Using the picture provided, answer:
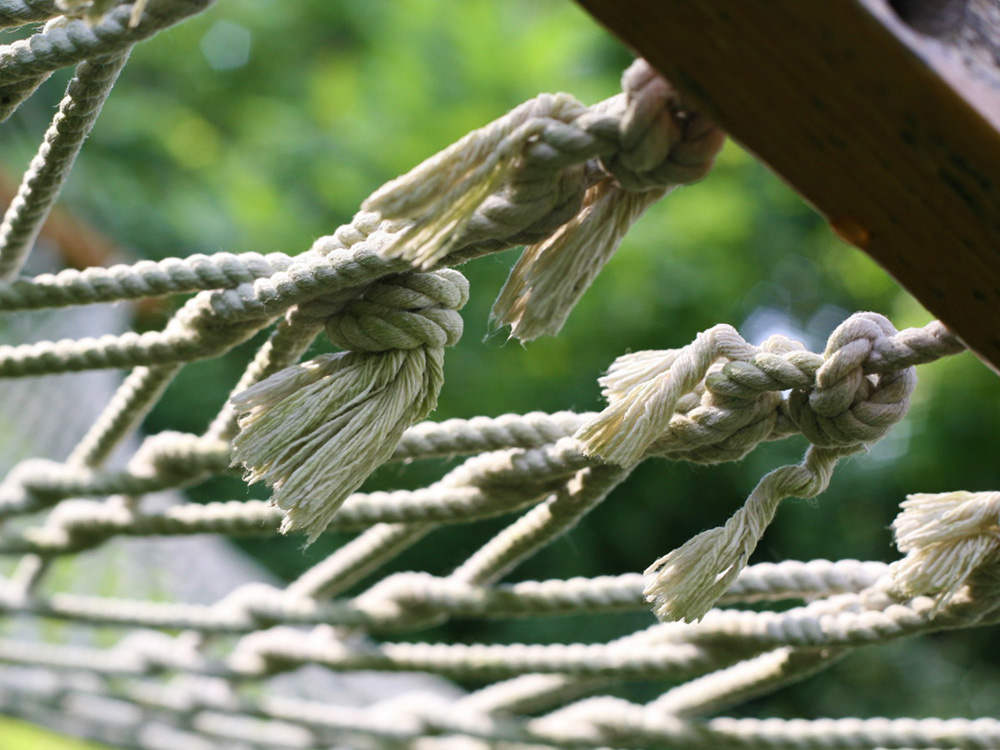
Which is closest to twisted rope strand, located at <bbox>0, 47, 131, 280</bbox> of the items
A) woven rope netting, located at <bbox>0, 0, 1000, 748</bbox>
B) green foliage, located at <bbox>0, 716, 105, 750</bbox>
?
woven rope netting, located at <bbox>0, 0, 1000, 748</bbox>

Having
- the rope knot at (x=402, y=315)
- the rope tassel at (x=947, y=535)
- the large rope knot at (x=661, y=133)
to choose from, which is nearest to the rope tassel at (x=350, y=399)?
the rope knot at (x=402, y=315)

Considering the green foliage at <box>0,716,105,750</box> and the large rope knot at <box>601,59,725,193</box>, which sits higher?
the green foliage at <box>0,716,105,750</box>

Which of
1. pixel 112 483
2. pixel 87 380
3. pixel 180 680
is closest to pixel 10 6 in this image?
pixel 112 483

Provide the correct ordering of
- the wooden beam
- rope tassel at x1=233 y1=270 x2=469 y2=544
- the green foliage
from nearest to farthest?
the wooden beam
rope tassel at x1=233 y1=270 x2=469 y2=544
the green foliage

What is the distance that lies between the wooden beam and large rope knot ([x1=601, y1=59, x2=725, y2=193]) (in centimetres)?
2

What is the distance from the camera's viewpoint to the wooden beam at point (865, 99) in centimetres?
25

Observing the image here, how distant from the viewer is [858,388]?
0.36 meters

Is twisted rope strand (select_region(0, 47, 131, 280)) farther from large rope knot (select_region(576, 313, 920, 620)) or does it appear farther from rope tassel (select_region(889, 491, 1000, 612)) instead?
rope tassel (select_region(889, 491, 1000, 612))

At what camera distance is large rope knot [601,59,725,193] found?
0.29m

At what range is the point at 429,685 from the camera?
3.84 ft

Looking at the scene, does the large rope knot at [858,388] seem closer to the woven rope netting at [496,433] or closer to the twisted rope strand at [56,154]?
the woven rope netting at [496,433]

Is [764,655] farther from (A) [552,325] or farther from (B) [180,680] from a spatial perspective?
(B) [180,680]

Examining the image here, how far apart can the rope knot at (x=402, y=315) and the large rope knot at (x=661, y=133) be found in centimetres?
10

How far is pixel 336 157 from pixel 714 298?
1.16 m
